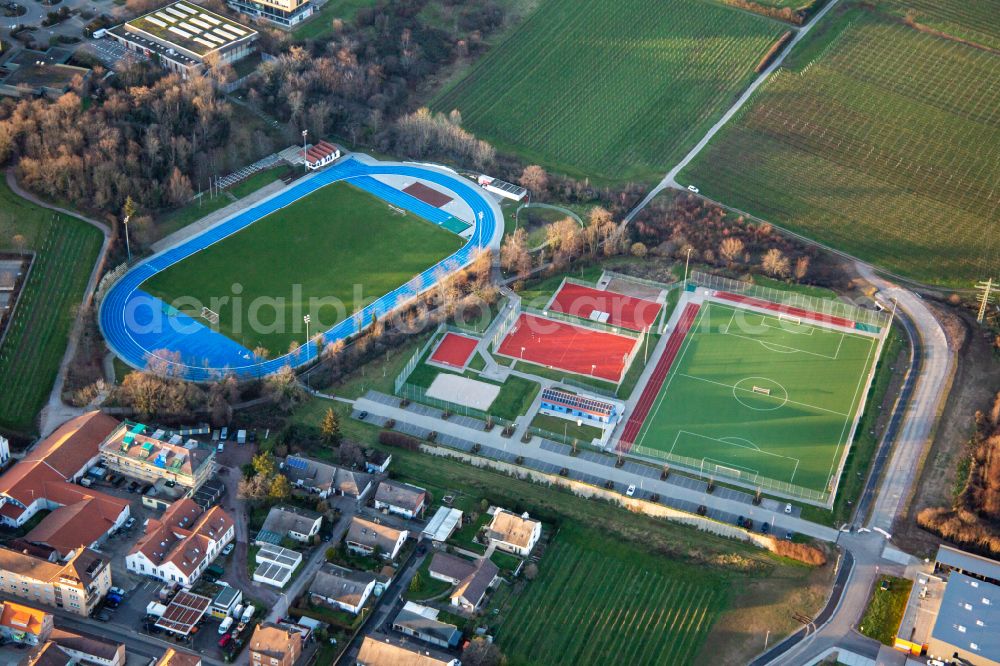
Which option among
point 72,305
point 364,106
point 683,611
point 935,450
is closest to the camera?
point 683,611

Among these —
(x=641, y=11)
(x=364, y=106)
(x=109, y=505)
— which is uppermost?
(x=641, y=11)

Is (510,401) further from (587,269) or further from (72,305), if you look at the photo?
(72,305)

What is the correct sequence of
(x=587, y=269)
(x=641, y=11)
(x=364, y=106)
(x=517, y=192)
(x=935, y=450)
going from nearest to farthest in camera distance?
(x=935, y=450)
(x=587, y=269)
(x=517, y=192)
(x=364, y=106)
(x=641, y=11)

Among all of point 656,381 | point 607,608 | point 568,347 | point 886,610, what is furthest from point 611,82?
point 886,610

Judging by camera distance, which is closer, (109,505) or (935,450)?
(109,505)

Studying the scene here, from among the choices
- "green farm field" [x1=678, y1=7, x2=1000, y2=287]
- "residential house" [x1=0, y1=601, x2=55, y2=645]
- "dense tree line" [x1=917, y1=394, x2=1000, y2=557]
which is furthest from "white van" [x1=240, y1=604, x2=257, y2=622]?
"green farm field" [x1=678, y1=7, x2=1000, y2=287]

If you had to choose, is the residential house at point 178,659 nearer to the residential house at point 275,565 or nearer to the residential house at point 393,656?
the residential house at point 275,565

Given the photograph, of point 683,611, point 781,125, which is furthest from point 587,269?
point 683,611
